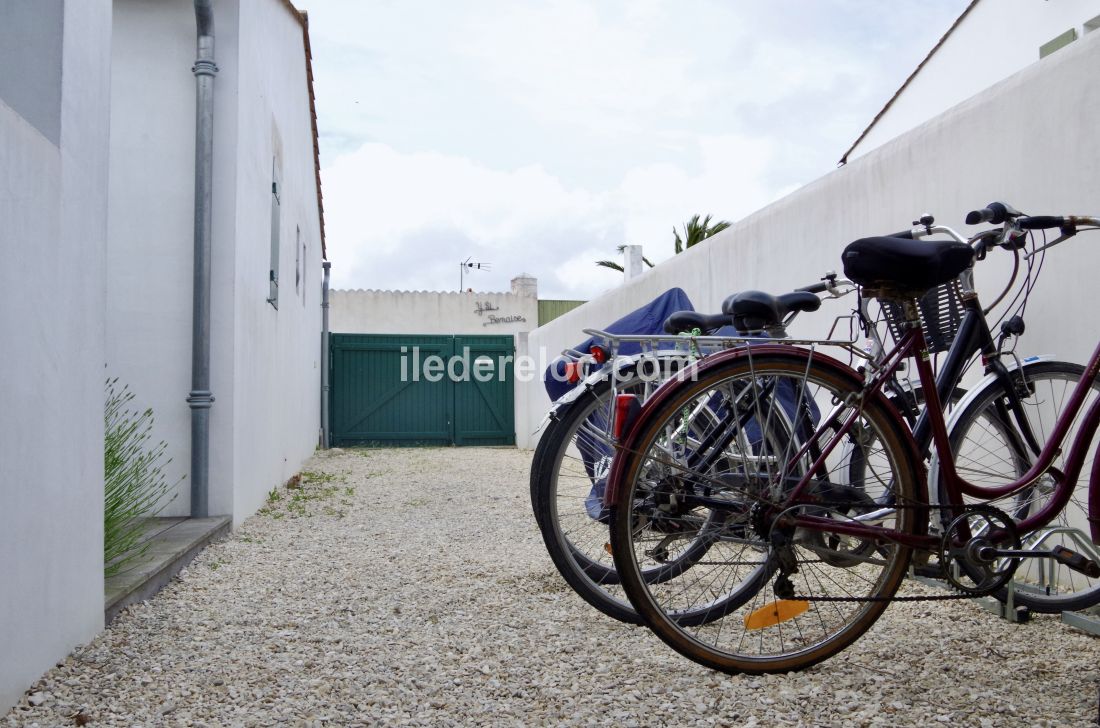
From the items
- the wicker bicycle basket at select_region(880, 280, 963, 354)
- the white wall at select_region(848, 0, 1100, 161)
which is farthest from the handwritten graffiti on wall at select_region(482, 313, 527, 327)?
the wicker bicycle basket at select_region(880, 280, 963, 354)

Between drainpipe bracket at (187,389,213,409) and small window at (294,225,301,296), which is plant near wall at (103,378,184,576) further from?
small window at (294,225,301,296)

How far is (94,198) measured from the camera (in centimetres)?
248

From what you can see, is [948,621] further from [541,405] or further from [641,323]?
[541,405]

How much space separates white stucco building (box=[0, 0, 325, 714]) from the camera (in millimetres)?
2023

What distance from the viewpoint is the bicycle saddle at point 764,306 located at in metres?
2.25

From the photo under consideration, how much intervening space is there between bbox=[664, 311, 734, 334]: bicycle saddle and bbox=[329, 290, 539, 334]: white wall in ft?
47.7

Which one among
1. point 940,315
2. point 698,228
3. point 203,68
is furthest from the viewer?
point 698,228

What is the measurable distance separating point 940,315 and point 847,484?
676 millimetres

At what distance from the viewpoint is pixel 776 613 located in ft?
6.95

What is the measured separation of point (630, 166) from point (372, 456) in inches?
201

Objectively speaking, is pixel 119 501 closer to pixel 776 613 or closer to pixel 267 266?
pixel 776 613

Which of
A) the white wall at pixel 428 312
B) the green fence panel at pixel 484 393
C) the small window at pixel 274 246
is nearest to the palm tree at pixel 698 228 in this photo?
the white wall at pixel 428 312

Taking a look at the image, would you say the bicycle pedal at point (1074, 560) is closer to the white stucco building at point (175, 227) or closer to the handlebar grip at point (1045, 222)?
the handlebar grip at point (1045, 222)

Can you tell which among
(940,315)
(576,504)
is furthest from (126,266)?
(940,315)
